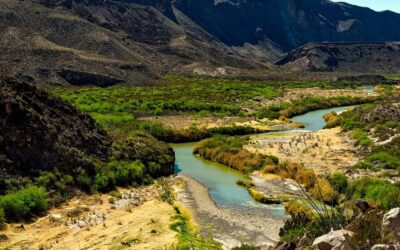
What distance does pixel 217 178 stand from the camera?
36562mm

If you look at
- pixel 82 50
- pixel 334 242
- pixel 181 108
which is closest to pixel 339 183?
pixel 334 242

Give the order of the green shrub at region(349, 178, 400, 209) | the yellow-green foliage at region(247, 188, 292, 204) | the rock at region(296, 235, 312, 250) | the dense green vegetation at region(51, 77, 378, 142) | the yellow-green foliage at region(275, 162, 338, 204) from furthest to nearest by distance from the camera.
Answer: the dense green vegetation at region(51, 77, 378, 142) → the yellow-green foliage at region(247, 188, 292, 204) → the yellow-green foliage at region(275, 162, 338, 204) → the green shrub at region(349, 178, 400, 209) → the rock at region(296, 235, 312, 250)

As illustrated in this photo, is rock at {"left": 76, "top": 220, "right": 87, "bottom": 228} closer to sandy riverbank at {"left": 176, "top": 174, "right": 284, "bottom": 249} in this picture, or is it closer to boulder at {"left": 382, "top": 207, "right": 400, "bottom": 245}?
sandy riverbank at {"left": 176, "top": 174, "right": 284, "bottom": 249}

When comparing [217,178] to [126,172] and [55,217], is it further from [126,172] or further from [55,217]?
[55,217]

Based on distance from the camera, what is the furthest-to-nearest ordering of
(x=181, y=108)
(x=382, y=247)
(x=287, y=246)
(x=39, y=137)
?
(x=181, y=108) < (x=39, y=137) < (x=287, y=246) < (x=382, y=247)

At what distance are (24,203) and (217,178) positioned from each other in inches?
600

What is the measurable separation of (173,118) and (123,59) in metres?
81.0

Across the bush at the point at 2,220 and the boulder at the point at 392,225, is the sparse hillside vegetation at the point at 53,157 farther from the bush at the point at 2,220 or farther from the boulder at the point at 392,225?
the boulder at the point at 392,225

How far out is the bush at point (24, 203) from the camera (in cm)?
2431

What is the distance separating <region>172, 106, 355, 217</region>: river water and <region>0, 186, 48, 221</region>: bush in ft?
32.1

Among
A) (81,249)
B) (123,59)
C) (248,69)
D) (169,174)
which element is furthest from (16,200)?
(248,69)

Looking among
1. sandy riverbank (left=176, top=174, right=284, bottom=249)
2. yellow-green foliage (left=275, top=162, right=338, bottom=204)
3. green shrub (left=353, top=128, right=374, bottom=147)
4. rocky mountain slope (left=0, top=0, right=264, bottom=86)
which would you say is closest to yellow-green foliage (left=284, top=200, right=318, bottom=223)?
sandy riverbank (left=176, top=174, right=284, bottom=249)

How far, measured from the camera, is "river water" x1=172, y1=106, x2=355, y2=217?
97.9 ft

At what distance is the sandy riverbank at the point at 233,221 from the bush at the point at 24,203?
25.5 ft
